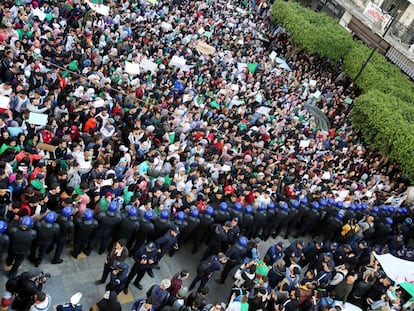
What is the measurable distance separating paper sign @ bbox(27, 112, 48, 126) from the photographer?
398cm

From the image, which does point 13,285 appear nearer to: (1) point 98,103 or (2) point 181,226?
(2) point 181,226

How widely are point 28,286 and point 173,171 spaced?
5009mm

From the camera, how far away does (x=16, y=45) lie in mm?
12219

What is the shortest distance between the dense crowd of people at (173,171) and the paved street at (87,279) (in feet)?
0.54

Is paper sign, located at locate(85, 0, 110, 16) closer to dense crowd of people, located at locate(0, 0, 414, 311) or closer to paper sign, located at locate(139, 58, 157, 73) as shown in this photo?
dense crowd of people, located at locate(0, 0, 414, 311)

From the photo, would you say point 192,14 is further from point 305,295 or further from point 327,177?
point 305,295

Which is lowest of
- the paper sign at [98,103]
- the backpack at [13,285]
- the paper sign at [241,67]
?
the backpack at [13,285]

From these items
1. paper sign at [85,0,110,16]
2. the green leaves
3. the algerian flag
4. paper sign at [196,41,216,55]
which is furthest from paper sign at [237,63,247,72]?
the green leaves

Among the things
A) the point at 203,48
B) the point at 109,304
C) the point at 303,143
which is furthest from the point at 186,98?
the point at 109,304

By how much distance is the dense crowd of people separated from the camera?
8.64 meters

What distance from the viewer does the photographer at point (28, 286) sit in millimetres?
6922

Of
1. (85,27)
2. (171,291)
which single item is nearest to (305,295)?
(171,291)

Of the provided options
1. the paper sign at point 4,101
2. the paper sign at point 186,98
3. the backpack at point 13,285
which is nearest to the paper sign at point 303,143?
the paper sign at point 186,98

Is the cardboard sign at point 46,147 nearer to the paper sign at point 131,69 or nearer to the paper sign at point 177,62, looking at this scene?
the paper sign at point 131,69
